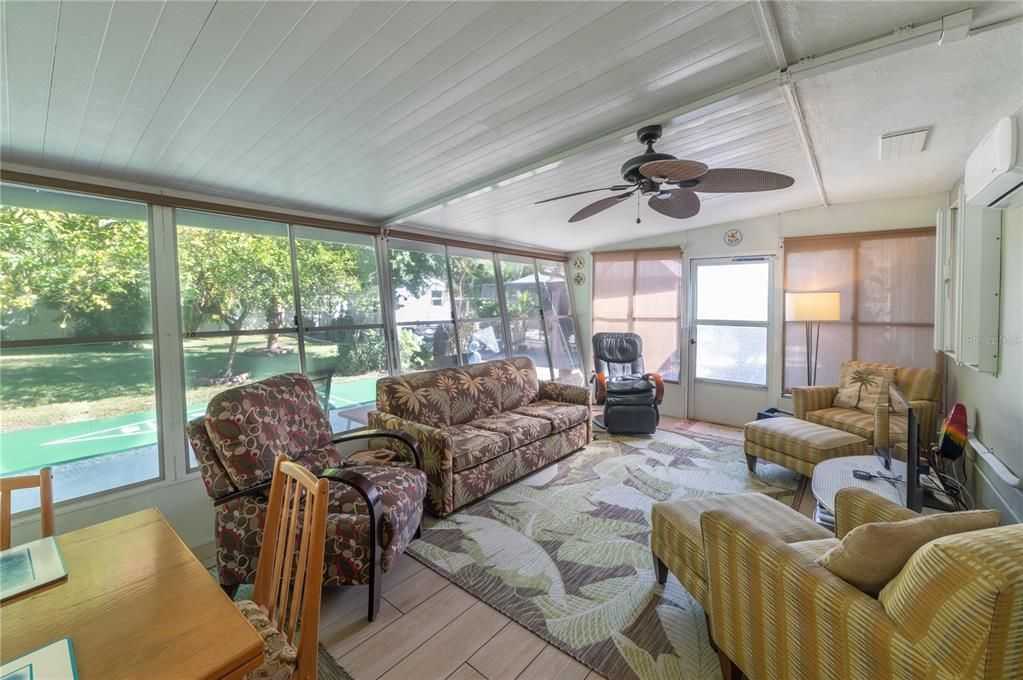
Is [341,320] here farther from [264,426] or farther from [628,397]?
[628,397]

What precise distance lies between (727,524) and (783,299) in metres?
4.05

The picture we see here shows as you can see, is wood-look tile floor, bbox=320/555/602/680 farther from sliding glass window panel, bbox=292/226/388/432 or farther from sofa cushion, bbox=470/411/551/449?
sliding glass window panel, bbox=292/226/388/432

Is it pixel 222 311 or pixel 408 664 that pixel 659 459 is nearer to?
pixel 408 664

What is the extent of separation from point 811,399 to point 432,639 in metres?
3.78

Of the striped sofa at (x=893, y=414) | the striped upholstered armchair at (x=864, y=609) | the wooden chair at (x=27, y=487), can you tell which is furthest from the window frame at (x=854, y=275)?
the wooden chair at (x=27, y=487)

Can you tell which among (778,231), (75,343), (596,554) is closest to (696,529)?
(596,554)

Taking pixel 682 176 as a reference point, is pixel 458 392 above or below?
below

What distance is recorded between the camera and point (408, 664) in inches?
64.2

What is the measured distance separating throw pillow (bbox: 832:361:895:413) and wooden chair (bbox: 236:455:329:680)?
436cm

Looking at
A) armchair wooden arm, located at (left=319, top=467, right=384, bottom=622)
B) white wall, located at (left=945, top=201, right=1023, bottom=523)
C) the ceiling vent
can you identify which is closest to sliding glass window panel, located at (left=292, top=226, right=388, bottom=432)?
armchair wooden arm, located at (left=319, top=467, right=384, bottom=622)

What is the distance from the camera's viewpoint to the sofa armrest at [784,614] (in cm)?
96

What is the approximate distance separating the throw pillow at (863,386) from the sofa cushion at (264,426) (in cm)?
433

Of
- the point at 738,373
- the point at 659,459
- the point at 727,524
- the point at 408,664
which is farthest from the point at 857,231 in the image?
the point at 408,664

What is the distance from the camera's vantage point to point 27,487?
1.30 m
